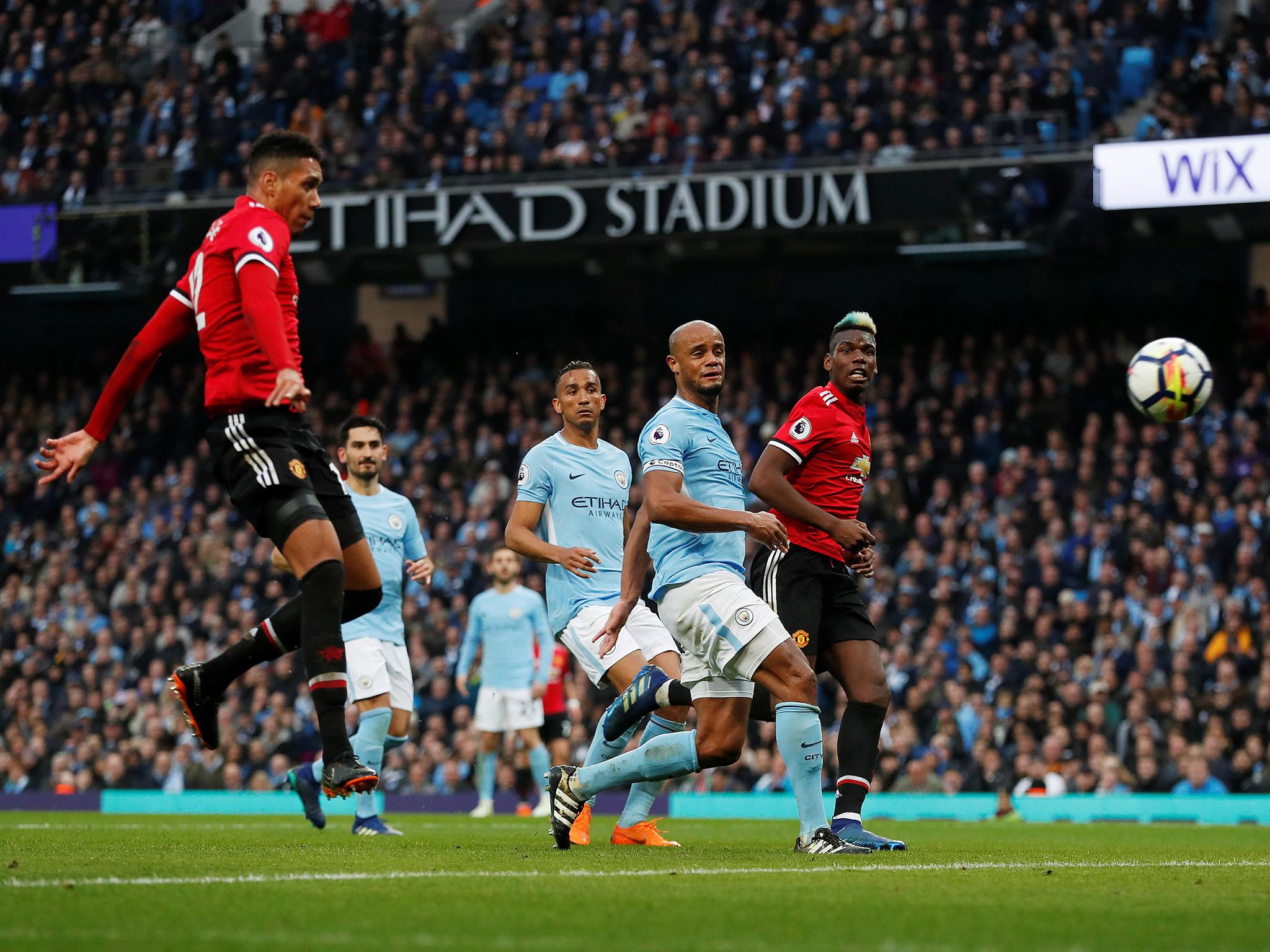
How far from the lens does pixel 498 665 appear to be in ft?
51.3

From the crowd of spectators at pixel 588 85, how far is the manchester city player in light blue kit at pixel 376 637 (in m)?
11.5

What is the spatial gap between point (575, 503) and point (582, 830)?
181 centimetres

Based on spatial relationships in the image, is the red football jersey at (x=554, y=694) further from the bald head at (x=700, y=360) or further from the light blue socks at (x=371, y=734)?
the bald head at (x=700, y=360)

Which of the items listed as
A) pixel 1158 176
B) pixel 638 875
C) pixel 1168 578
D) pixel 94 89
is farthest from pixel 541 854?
pixel 94 89

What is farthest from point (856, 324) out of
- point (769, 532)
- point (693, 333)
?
point (769, 532)

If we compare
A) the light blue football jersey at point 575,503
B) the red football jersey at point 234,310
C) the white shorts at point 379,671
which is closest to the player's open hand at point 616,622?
the light blue football jersey at point 575,503

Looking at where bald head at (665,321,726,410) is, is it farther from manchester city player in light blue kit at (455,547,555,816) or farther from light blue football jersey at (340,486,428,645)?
manchester city player in light blue kit at (455,547,555,816)

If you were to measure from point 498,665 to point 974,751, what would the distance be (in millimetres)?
4742

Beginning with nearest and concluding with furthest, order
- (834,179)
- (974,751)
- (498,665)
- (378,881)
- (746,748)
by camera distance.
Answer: (378,881), (498,665), (974,751), (746,748), (834,179)

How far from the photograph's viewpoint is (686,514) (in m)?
7.30

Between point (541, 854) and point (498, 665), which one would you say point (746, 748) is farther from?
point (541, 854)

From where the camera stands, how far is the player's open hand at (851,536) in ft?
25.5

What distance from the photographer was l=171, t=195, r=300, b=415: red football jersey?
22.2 feet

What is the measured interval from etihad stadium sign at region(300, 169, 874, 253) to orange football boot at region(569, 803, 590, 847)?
43.6 ft
